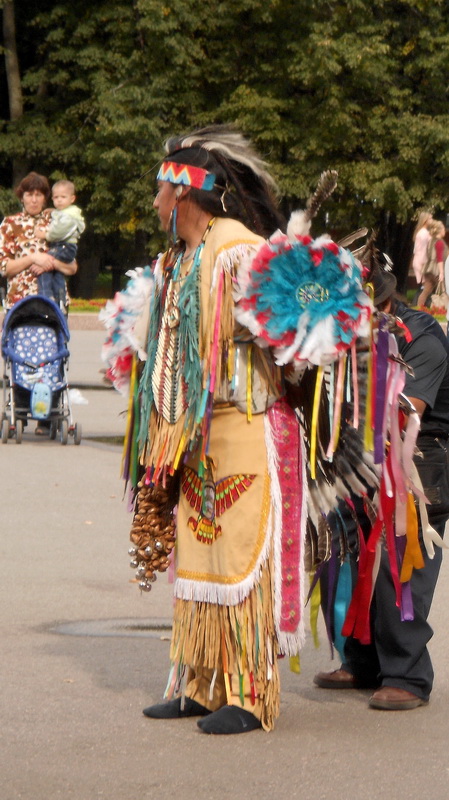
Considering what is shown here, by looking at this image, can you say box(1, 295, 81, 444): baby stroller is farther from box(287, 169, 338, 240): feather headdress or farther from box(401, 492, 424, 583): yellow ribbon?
box(287, 169, 338, 240): feather headdress

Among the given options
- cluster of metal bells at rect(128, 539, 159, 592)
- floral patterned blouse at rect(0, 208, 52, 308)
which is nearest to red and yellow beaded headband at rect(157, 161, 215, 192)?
cluster of metal bells at rect(128, 539, 159, 592)

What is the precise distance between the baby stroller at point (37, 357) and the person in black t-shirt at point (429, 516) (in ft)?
22.6

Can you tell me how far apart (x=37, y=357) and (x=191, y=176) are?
24.1 ft

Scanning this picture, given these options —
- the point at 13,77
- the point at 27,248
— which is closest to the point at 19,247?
the point at 27,248

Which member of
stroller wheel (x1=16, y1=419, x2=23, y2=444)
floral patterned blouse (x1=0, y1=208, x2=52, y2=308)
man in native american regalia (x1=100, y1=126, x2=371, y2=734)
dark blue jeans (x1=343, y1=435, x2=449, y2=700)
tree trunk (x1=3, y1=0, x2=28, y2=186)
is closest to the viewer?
man in native american regalia (x1=100, y1=126, x2=371, y2=734)

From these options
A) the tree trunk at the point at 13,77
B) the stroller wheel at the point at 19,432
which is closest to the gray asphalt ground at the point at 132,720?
the stroller wheel at the point at 19,432

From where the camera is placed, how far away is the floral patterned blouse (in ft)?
40.6

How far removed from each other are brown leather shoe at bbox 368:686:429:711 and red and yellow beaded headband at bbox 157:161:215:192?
5.81ft

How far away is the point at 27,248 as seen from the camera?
1241 cm

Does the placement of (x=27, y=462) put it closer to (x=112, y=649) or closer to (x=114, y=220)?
(x=112, y=649)

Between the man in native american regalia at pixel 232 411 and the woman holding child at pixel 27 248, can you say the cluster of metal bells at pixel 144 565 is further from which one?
the woman holding child at pixel 27 248

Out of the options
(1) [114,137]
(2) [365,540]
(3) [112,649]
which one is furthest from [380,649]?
(1) [114,137]

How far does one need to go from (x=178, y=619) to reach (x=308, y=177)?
120 ft

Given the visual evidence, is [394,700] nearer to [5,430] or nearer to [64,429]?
[64,429]
